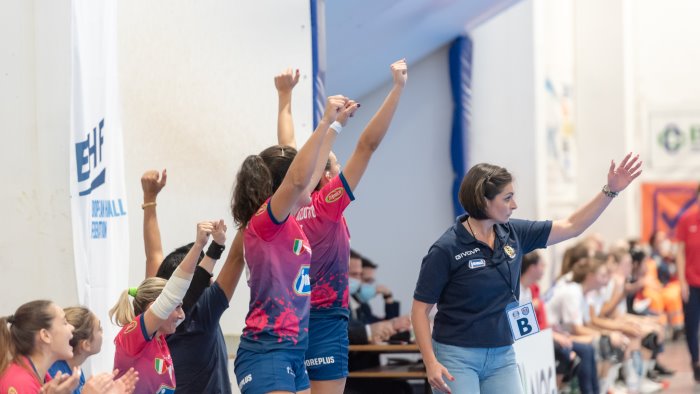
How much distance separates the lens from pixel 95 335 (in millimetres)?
3514

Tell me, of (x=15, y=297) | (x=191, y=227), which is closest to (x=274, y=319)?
(x=15, y=297)

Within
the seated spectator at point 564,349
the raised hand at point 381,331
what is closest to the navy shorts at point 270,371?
the raised hand at point 381,331

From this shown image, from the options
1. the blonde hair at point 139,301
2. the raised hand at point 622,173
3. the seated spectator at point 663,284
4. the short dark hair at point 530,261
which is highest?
the raised hand at point 622,173

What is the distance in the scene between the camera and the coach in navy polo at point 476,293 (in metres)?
3.97

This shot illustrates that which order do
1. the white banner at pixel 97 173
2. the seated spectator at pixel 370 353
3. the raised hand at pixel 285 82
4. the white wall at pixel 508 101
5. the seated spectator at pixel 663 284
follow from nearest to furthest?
the white banner at pixel 97 173
the raised hand at pixel 285 82
the seated spectator at pixel 370 353
the white wall at pixel 508 101
the seated spectator at pixel 663 284

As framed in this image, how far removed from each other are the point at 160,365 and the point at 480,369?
3.95 feet

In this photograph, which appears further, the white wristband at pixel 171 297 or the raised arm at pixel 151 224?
the raised arm at pixel 151 224

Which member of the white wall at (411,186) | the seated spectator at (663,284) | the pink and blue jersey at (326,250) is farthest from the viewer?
the seated spectator at (663,284)

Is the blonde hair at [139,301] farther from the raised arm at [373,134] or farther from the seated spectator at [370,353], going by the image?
the seated spectator at [370,353]

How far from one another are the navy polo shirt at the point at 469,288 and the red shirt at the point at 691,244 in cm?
576

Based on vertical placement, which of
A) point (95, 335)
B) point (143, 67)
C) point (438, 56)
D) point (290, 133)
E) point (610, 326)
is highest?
point (438, 56)

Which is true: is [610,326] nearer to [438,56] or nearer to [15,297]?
[438,56]

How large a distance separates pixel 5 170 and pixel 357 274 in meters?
3.70

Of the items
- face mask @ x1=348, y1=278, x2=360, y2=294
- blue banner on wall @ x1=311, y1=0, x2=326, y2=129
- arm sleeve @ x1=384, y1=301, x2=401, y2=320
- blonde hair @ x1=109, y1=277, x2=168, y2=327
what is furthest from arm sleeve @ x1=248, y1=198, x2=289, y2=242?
arm sleeve @ x1=384, y1=301, x2=401, y2=320
